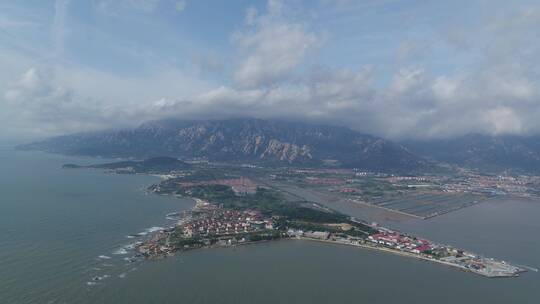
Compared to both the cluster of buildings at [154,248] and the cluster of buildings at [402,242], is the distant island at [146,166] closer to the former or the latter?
the cluster of buildings at [154,248]

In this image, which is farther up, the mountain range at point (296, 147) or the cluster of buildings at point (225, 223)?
the mountain range at point (296, 147)

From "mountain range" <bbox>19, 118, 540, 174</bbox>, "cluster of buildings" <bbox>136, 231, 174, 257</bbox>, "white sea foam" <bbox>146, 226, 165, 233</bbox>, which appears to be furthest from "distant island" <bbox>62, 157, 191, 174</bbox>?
"cluster of buildings" <bbox>136, 231, 174, 257</bbox>

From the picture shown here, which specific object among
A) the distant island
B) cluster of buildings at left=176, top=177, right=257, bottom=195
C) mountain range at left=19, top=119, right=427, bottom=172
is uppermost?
mountain range at left=19, top=119, right=427, bottom=172

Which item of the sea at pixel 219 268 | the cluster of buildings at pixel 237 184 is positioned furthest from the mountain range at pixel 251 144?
the sea at pixel 219 268

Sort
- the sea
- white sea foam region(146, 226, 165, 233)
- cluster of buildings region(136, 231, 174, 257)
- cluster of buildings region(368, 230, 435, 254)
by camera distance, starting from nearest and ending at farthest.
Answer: the sea < cluster of buildings region(136, 231, 174, 257) < cluster of buildings region(368, 230, 435, 254) < white sea foam region(146, 226, 165, 233)

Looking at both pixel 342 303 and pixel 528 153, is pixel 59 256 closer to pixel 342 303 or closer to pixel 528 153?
pixel 342 303

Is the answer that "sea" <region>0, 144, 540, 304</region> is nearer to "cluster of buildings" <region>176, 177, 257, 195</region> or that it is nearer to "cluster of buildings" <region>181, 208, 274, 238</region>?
"cluster of buildings" <region>181, 208, 274, 238</region>
